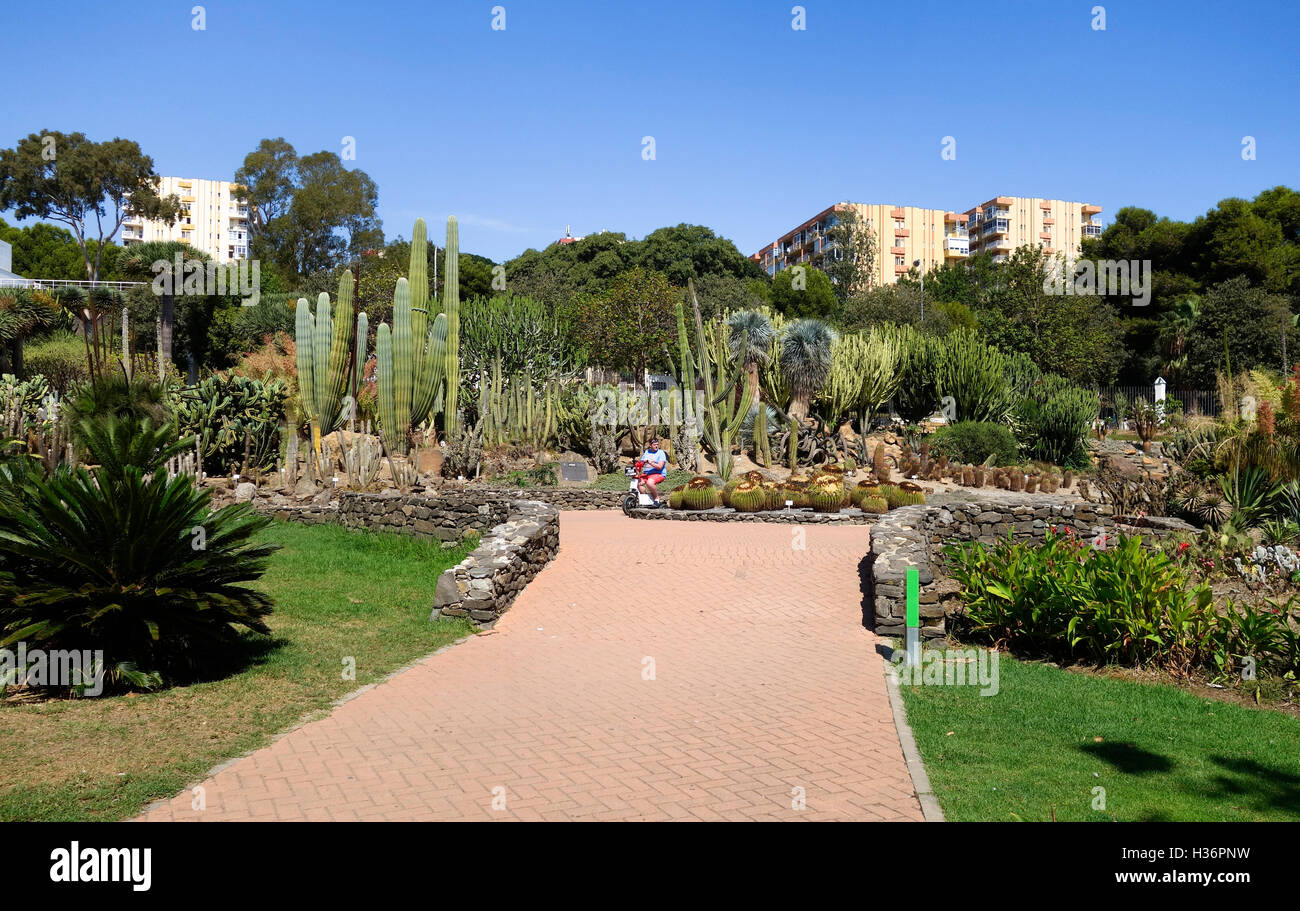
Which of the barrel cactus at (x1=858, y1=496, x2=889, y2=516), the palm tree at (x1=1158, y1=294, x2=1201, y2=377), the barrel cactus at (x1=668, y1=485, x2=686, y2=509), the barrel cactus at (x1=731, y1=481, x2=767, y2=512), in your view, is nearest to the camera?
the barrel cactus at (x1=858, y1=496, x2=889, y2=516)

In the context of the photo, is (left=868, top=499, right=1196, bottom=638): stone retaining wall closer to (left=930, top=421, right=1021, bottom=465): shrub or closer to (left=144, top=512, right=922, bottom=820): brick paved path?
(left=144, top=512, right=922, bottom=820): brick paved path

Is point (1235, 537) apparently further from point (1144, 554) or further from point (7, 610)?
point (7, 610)

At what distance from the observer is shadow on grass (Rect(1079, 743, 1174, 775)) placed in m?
5.88

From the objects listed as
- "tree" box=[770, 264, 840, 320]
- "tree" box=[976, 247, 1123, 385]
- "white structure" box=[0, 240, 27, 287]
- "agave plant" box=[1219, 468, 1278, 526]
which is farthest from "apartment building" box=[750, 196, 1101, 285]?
"agave plant" box=[1219, 468, 1278, 526]

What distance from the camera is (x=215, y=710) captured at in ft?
23.3

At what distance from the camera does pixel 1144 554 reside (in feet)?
29.5

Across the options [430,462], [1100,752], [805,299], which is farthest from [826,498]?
[805,299]

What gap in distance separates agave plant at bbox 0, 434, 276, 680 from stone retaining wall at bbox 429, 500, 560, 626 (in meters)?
2.86

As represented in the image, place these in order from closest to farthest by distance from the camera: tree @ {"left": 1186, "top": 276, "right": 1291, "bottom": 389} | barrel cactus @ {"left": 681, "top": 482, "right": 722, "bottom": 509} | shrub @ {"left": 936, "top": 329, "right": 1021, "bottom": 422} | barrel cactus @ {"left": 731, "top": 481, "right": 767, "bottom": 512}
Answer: barrel cactus @ {"left": 731, "top": 481, "right": 767, "bottom": 512} → barrel cactus @ {"left": 681, "top": 482, "right": 722, "bottom": 509} → shrub @ {"left": 936, "top": 329, "right": 1021, "bottom": 422} → tree @ {"left": 1186, "top": 276, "right": 1291, "bottom": 389}

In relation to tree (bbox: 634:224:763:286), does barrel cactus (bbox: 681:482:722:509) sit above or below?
below

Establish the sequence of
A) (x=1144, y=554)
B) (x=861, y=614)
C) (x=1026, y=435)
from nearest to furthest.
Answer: (x=1144, y=554), (x=861, y=614), (x=1026, y=435)

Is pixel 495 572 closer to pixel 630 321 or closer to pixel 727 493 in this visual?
pixel 727 493

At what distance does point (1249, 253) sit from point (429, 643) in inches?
2078
